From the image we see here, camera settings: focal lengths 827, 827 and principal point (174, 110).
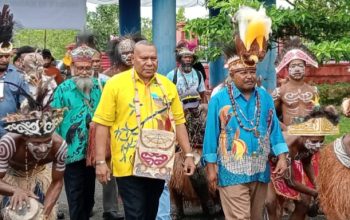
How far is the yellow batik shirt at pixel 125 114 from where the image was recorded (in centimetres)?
626

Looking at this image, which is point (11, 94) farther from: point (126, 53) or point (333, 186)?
point (333, 186)

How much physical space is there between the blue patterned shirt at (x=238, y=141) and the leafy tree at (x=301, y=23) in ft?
3.45

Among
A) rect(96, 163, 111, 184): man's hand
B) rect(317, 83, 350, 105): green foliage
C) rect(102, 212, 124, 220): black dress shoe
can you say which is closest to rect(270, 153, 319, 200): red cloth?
rect(96, 163, 111, 184): man's hand

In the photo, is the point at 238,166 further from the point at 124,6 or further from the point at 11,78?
the point at 124,6

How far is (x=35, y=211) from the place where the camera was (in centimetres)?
557

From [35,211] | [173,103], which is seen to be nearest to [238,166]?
[173,103]

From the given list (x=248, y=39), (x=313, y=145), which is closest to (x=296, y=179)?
(x=313, y=145)

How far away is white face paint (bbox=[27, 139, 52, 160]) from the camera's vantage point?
580cm

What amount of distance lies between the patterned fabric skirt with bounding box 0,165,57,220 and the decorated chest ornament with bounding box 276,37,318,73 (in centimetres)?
274

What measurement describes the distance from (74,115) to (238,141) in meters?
1.93

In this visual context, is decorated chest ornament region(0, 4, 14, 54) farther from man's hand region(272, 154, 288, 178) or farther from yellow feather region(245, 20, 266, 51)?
man's hand region(272, 154, 288, 178)

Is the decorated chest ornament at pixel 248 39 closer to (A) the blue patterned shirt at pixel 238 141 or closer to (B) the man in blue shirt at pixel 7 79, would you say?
(A) the blue patterned shirt at pixel 238 141

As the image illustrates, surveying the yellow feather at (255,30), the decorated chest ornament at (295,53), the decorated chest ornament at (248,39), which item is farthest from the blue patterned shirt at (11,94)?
the decorated chest ornament at (295,53)

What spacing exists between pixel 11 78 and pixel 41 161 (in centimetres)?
141
